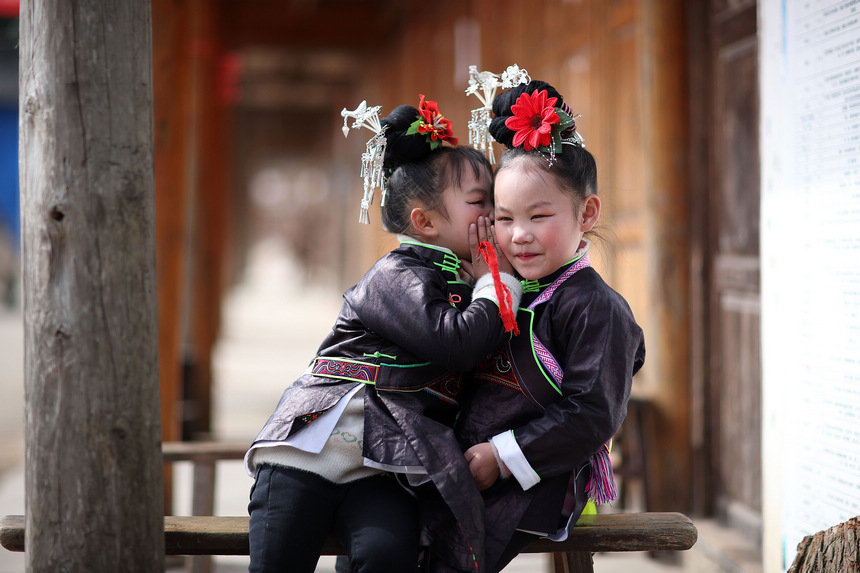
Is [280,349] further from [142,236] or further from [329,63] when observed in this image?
[142,236]

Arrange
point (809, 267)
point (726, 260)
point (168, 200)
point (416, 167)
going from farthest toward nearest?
point (168, 200) → point (726, 260) → point (809, 267) → point (416, 167)

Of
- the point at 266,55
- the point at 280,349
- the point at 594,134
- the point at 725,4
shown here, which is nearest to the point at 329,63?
the point at 266,55

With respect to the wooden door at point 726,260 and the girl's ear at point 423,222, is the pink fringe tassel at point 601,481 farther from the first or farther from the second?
the wooden door at point 726,260

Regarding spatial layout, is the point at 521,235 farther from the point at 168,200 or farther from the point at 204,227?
the point at 204,227

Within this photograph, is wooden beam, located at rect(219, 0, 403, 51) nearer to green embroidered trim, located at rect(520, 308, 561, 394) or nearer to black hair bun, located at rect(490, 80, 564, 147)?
black hair bun, located at rect(490, 80, 564, 147)

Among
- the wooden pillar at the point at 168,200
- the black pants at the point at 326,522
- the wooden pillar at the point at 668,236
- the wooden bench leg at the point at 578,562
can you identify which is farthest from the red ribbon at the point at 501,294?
the wooden pillar at the point at 168,200

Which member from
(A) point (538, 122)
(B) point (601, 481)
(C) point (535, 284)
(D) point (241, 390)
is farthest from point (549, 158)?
(D) point (241, 390)

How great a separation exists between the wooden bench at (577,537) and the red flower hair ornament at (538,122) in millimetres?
958

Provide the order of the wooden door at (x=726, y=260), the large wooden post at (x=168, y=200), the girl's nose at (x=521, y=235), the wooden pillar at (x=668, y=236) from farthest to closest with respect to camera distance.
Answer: the large wooden post at (x=168, y=200)
the wooden pillar at (x=668, y=236)
the wooden door at (x=726, y=260)
the girl's nose at (x=521, y=235)

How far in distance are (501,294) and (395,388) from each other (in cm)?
35

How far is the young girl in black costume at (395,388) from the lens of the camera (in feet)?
6.35

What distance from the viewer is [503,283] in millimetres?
2041

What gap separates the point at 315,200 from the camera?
37.6 metres

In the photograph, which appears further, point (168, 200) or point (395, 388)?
point (168, 200)
